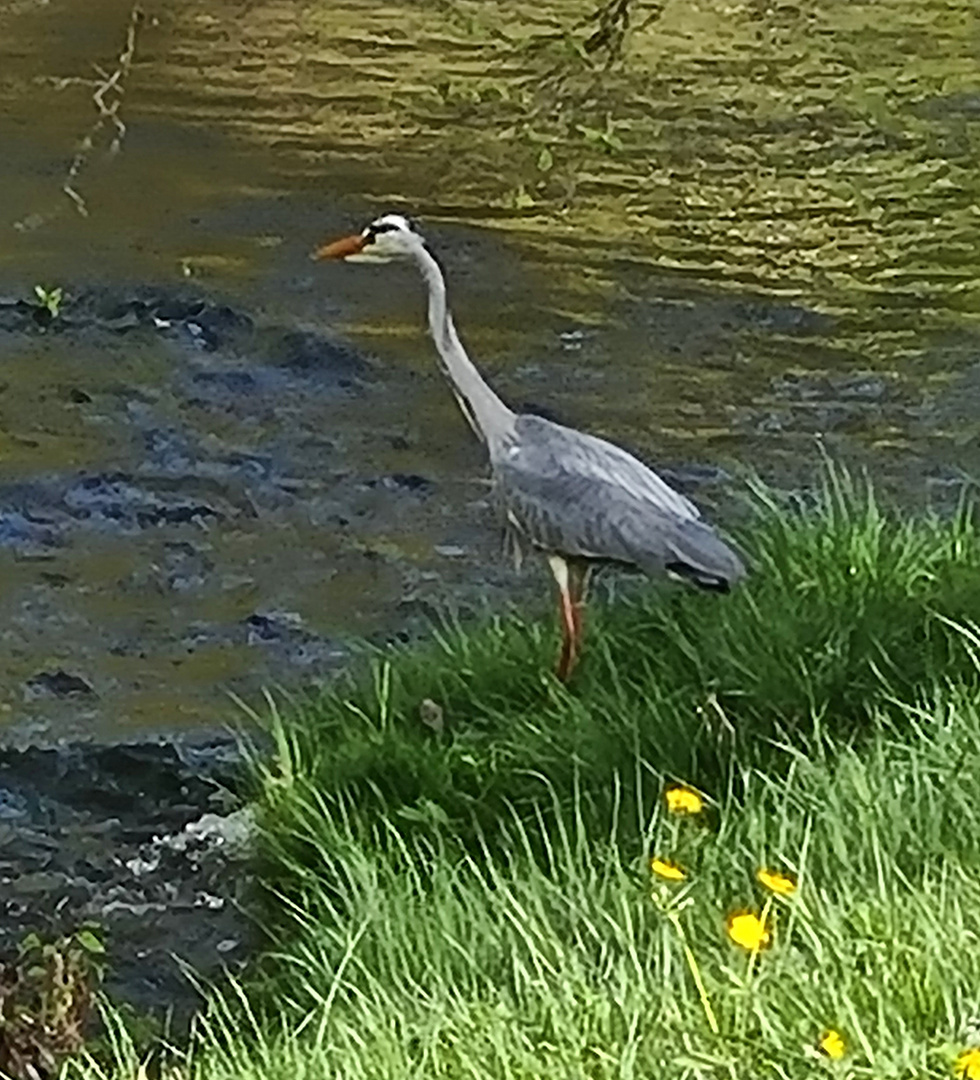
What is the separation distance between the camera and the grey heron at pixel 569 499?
4.99 m

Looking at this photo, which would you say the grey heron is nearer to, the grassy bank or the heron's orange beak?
the heron's orange beak

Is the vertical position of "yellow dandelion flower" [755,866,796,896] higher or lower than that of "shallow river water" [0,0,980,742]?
higher

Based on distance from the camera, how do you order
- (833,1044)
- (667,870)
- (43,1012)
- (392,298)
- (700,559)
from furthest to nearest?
(392,298)
(700,559)
(43,1012)
(667,870)
(833,1044)

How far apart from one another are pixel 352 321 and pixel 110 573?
225 cm

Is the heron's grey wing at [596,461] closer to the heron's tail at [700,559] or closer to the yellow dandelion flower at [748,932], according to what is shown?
the heron's tail at [700,559]

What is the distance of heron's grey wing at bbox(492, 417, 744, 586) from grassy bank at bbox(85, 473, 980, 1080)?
6.5 inches

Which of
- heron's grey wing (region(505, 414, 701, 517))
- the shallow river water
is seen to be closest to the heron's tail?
heron's grey wing (region(505, 414, 701, 517))

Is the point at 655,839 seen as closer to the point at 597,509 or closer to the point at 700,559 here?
the point at 700,559

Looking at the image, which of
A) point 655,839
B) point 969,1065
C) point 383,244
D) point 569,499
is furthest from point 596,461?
point 969,1065

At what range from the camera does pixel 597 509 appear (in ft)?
16.7

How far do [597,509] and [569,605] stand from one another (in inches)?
8.1

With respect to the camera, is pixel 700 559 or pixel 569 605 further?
pixel 569 605

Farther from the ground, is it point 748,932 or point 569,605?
point 748,932

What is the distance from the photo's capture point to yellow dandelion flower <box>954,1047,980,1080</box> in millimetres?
2705
